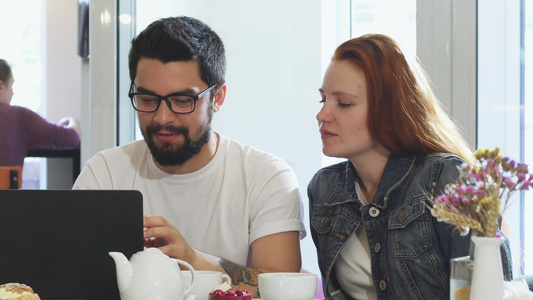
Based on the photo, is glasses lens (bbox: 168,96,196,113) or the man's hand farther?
glasses lens (bbox: 168,96,196,113)

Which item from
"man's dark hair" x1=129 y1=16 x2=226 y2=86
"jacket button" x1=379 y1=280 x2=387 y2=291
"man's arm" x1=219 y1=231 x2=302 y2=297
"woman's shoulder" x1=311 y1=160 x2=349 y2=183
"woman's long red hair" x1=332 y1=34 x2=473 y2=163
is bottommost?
"jacket button" x1=379 y1=280 x2=387 y2=291

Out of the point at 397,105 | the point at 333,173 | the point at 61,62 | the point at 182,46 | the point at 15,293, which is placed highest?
the point at 61,62

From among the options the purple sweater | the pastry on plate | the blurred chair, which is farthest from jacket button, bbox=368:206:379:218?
the purple sweater

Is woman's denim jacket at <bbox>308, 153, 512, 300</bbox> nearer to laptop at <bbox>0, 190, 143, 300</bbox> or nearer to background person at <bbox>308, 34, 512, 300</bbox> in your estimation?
background person at <bbox>308, 34, 512, 300</bbox>

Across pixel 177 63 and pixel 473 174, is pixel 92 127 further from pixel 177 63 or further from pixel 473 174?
pixel 473 174

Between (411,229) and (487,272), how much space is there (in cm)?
60

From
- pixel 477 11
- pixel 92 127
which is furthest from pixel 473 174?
pixel 92 127

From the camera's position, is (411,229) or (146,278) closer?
(146,278)

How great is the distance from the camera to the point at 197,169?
198cm

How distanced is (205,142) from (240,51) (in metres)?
0.81

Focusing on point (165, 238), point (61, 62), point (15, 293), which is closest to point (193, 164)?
point (165, 238)

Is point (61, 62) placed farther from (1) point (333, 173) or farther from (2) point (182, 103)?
(1) point (333, 173)

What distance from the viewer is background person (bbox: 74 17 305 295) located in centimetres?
184

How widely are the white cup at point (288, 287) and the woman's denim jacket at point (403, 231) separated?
392 mm
